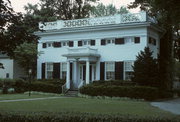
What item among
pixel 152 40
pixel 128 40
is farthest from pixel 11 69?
pixel 152 40

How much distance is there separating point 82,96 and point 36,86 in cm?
596

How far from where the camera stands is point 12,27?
30.4ft

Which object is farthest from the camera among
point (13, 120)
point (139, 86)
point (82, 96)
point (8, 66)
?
point (8, 66)

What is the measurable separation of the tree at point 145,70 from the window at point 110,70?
354 cm

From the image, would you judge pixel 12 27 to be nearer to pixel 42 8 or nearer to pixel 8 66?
pixel 8 66

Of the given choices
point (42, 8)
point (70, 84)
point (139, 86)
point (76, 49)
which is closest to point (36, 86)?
point (70, 84)

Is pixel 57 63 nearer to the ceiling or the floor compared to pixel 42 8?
nearer to the floor

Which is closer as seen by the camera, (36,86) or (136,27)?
(136,27)

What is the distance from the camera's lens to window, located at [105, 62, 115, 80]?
2909 centimetres

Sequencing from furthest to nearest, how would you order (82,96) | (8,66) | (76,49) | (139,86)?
(8,66) < (76,49) < (82,96) < (139,86)

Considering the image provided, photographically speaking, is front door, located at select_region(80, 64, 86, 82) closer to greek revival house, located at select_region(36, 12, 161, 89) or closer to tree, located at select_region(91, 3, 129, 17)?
greek revival house, located at select_region(36, 12, 161, 89)

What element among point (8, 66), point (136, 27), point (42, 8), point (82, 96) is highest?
point (42, 8)

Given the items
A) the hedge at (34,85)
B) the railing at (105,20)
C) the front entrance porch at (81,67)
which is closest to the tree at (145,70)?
the railing at (105,20)

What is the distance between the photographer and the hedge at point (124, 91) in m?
24.4
